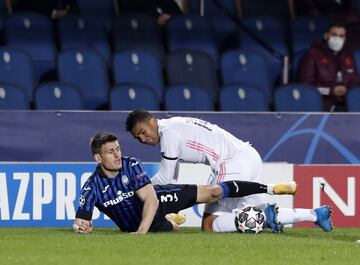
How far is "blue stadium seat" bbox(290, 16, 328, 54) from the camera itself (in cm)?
1731

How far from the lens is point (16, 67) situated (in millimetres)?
15391

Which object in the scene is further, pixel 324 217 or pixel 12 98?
pixel 12 98

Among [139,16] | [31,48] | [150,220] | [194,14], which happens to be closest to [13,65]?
[31,48]

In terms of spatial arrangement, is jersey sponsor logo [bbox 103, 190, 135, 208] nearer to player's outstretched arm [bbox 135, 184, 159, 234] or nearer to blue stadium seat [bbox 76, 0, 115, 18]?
player's outstretched arm [bbox 135, 184, 159, 234]

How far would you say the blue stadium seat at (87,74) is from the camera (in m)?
15.6

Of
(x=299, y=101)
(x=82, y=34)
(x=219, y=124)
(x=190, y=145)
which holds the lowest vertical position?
(x=190, y=145)

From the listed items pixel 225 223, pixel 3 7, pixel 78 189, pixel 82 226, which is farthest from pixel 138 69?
pixel 82 226

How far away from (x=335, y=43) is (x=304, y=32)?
991 millimetres

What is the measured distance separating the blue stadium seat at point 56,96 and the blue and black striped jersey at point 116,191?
11.7 feet

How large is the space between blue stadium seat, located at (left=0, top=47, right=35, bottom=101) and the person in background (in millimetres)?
3438

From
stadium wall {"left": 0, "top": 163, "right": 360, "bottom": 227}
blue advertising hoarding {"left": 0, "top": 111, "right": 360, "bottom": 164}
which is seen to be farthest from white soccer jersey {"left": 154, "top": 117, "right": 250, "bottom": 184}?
blue advertising hoarding {"left": 0, "top": 111, "right": 360, "bottom": 164}

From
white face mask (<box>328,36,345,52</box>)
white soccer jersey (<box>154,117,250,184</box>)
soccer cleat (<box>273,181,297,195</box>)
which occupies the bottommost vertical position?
soccer cleat (<box>273,181,297,195</box>)

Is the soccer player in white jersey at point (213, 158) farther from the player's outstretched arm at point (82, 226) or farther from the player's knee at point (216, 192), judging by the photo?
the player's outstretched arm at point (82, 226)

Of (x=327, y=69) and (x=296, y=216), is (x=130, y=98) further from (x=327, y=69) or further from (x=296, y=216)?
(x=296, y=216)
